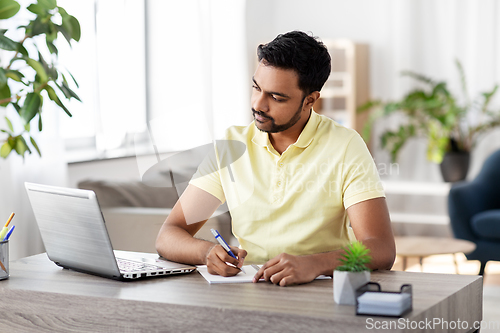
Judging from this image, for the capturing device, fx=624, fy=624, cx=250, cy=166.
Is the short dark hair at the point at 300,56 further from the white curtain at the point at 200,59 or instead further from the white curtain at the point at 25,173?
the white curtain at the point at 200,59

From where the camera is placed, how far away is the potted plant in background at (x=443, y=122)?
4.98m

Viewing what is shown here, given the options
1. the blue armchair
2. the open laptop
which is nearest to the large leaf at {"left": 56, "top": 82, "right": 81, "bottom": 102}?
the open laptop

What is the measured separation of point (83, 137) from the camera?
151 inches

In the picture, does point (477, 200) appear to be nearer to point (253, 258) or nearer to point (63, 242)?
point (253, 258)

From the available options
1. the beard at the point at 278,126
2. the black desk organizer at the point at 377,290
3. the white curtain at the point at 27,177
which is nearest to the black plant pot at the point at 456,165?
the white curtain at the point at 27,177

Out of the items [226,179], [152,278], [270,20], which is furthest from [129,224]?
[270,20]

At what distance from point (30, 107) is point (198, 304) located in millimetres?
887

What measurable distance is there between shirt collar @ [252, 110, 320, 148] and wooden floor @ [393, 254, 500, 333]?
5.18ft

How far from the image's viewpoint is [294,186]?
1.68m

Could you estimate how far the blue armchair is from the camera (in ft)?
12.4

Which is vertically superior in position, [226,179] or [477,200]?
[226,179]

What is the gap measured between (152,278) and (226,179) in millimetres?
431

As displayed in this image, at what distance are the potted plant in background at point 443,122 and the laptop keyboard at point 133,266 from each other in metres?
3.87

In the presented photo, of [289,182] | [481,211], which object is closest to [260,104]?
[289,182]
